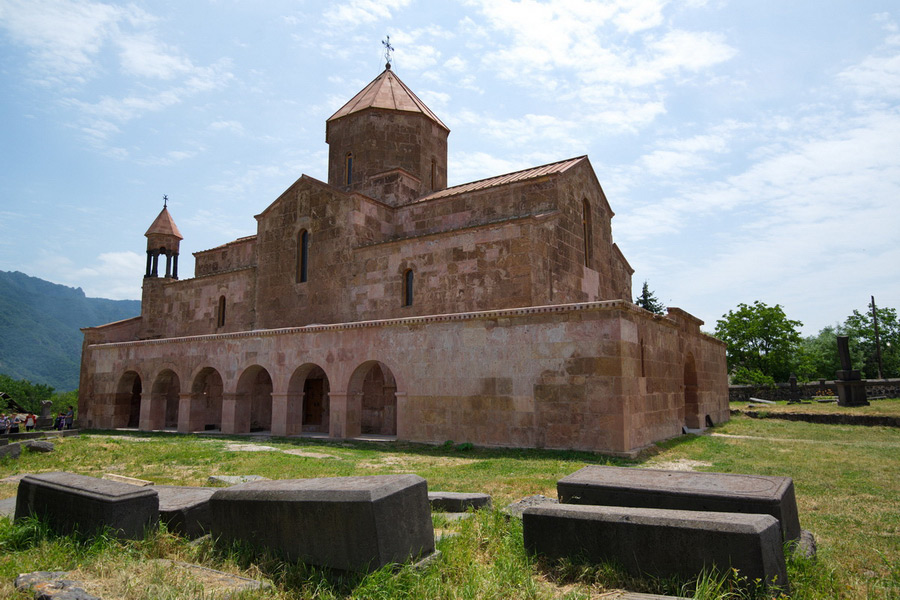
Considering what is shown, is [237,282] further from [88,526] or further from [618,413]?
[88,526]

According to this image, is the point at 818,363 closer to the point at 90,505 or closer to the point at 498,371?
the point at 498,371

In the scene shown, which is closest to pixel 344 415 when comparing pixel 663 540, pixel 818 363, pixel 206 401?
pixel 206 401

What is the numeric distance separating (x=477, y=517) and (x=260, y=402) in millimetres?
15036

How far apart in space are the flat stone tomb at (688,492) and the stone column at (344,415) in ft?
31.9

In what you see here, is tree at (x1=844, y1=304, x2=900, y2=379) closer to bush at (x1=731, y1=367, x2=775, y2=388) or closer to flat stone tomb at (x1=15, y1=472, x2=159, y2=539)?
bush at (x1=731, y1=367, x2=775, y2=388)

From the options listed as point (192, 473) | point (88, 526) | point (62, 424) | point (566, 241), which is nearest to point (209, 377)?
point (62, 424)

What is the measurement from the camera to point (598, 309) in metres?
10.3

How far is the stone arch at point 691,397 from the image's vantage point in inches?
610

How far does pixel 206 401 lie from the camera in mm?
18391

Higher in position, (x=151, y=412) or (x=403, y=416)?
(x=403, y=416)

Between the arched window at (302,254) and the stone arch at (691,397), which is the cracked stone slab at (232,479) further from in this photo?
the stone arch at (691,397)

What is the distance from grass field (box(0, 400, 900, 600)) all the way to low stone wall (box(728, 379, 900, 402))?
688 inches

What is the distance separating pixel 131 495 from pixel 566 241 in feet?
40.5

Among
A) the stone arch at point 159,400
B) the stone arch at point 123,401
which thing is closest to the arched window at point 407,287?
the stone arch at point 159,400
